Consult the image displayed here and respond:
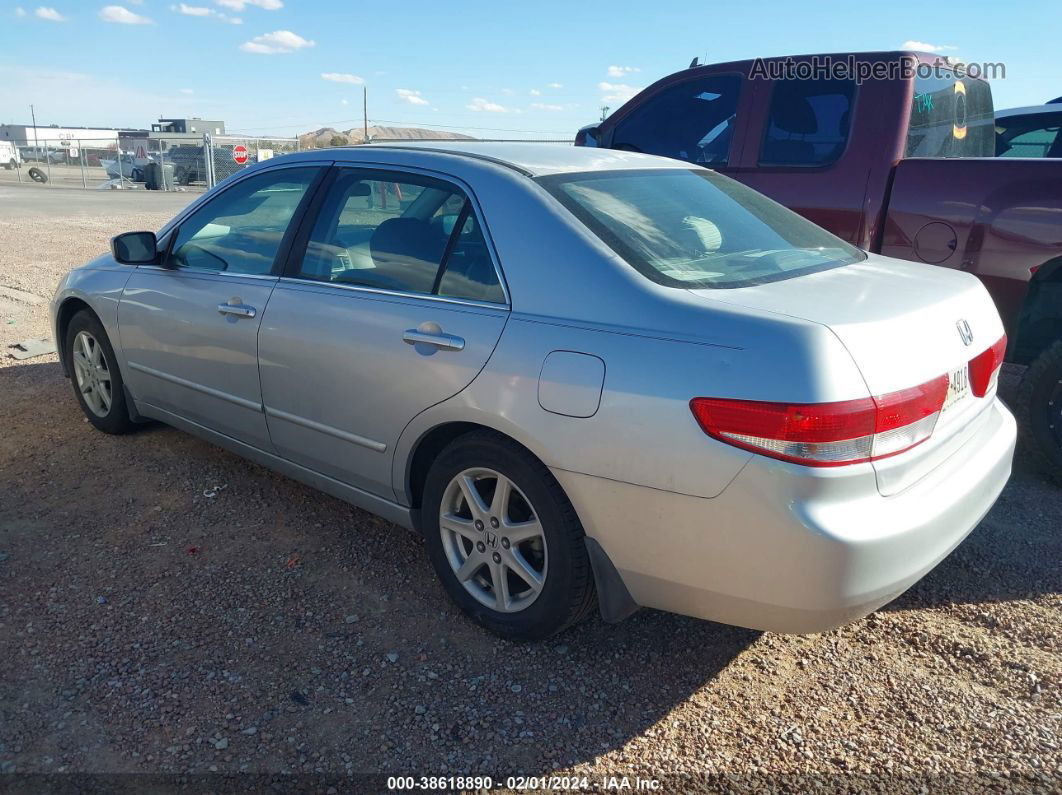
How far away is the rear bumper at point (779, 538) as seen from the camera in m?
2.20

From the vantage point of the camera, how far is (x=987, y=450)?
287 centimetres

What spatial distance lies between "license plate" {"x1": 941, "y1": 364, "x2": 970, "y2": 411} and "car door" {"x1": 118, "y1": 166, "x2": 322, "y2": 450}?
2545 millimetres

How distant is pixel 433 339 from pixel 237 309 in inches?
47.3

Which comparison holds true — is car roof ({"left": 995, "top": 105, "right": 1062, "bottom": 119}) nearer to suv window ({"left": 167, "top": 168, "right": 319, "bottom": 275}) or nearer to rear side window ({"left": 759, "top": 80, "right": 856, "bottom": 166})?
rear side window ({"left": 759, "top": 80, "right": 856, "bottom": 166})

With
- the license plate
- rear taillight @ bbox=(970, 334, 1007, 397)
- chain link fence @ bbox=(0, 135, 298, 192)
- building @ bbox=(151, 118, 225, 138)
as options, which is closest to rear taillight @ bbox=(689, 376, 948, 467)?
the license plate

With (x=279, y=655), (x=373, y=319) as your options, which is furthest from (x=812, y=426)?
(x=279, y=655)

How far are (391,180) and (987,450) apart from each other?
7.80ft

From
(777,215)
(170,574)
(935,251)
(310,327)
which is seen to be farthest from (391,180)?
(935,251)

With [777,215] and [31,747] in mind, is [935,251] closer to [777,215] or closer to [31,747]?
[777,215]

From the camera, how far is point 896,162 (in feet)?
15.0

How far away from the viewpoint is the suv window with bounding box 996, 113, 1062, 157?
6746mm

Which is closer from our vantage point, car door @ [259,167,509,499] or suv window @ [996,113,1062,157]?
car door @ [259,167,509,499]

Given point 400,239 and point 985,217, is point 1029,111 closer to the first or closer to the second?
point 985,217

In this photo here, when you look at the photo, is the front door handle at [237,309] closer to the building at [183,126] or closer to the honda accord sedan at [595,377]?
the honda accord sedan at [595,377]
